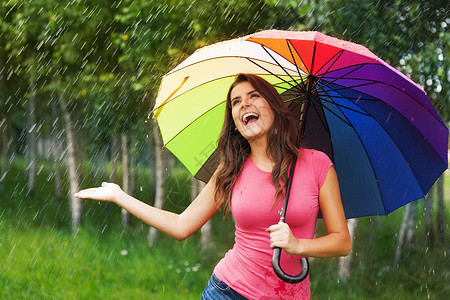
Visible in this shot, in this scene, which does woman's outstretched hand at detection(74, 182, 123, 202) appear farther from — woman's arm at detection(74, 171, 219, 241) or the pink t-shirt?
the pink t-shirt

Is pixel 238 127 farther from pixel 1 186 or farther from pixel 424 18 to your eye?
pixel 1 186

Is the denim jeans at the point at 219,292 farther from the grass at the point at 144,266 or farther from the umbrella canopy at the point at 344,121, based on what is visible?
the grass at the point at 144,266

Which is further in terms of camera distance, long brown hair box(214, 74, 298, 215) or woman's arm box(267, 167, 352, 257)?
long brown hair box(214, 74, 298, 215)

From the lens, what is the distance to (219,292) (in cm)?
244

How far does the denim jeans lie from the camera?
2396 mm

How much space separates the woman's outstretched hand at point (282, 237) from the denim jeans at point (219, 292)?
0.35 m

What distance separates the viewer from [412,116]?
2.82 metres

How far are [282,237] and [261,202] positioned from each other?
0.81ft

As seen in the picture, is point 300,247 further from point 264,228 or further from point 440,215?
point 440,215

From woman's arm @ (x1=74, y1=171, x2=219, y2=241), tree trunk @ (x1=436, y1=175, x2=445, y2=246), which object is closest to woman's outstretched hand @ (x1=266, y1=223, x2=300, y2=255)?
woman's arm @ (x1=74, y1=171, x2=219, y2=241)

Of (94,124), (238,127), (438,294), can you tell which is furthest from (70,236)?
(238,127)

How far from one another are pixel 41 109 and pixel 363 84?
65.6 ft

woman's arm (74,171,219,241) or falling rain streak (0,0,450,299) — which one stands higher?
woman's arm (74,171,219,241)

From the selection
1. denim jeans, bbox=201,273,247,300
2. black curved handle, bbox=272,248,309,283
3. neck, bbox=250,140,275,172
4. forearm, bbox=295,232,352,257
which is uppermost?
neck, bbox=250,140,275,172
